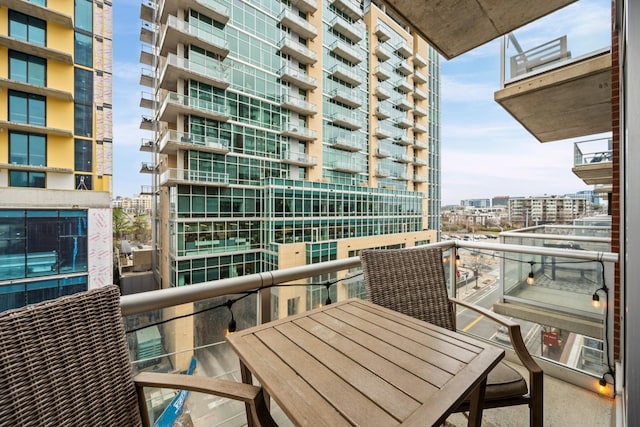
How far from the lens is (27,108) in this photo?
8078mm

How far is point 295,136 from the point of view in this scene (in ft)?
47.9

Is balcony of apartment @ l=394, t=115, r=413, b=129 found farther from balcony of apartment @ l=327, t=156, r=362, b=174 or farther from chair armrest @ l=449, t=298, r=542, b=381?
chair armrest @ l=449, t=298, r=542, b=381

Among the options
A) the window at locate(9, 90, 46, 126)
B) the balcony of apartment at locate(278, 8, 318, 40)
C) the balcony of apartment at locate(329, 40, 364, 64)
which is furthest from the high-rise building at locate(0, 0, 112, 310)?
the balcony of apartment at locate(329, 40, 364, 64)

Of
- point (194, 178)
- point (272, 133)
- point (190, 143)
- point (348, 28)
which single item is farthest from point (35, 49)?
point (348, 28)

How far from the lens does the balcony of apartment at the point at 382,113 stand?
19203 mm

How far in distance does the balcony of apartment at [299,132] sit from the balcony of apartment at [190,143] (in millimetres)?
3608

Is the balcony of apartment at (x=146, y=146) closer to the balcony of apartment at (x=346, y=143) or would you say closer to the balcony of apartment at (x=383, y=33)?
the balcony of apartment at (x=346, y=143)

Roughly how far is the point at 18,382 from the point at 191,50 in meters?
13.7

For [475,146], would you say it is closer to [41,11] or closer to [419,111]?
[419,111]

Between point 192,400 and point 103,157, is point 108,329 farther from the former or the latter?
point 103,157

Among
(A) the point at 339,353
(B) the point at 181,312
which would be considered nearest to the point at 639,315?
(A) the point at 339,353

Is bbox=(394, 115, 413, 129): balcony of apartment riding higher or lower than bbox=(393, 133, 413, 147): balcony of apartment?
higher

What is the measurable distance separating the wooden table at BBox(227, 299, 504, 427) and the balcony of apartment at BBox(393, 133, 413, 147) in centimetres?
2137

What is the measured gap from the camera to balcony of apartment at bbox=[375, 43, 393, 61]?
18842 mm
